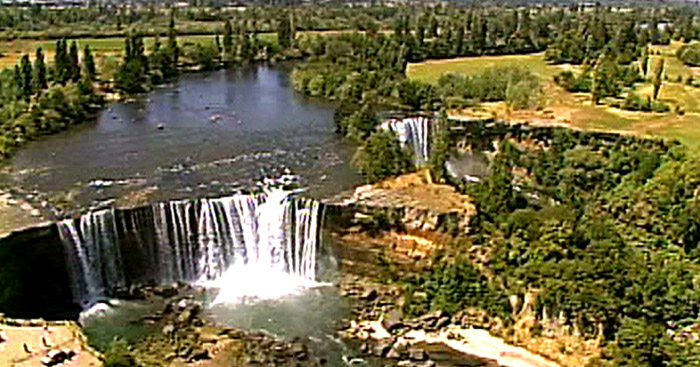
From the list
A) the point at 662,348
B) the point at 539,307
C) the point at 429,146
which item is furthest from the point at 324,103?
the point at 662,348

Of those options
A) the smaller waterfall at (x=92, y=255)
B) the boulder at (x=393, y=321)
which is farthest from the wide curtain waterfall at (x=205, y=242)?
the boulder at (x=393, y=321)

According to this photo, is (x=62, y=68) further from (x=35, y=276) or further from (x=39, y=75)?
(x=35, y=276)

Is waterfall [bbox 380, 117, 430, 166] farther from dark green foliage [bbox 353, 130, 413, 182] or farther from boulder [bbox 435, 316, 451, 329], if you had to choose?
boulder [bbox 435, 316, 451, 329]

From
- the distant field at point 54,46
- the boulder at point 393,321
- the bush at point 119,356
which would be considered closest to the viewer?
the bush at point 119,356

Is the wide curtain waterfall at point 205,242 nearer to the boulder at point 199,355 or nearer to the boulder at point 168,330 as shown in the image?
the boulder at point 168,330

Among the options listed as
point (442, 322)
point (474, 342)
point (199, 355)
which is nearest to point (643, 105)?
point (442, 322)

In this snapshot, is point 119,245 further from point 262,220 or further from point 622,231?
point 622,231
